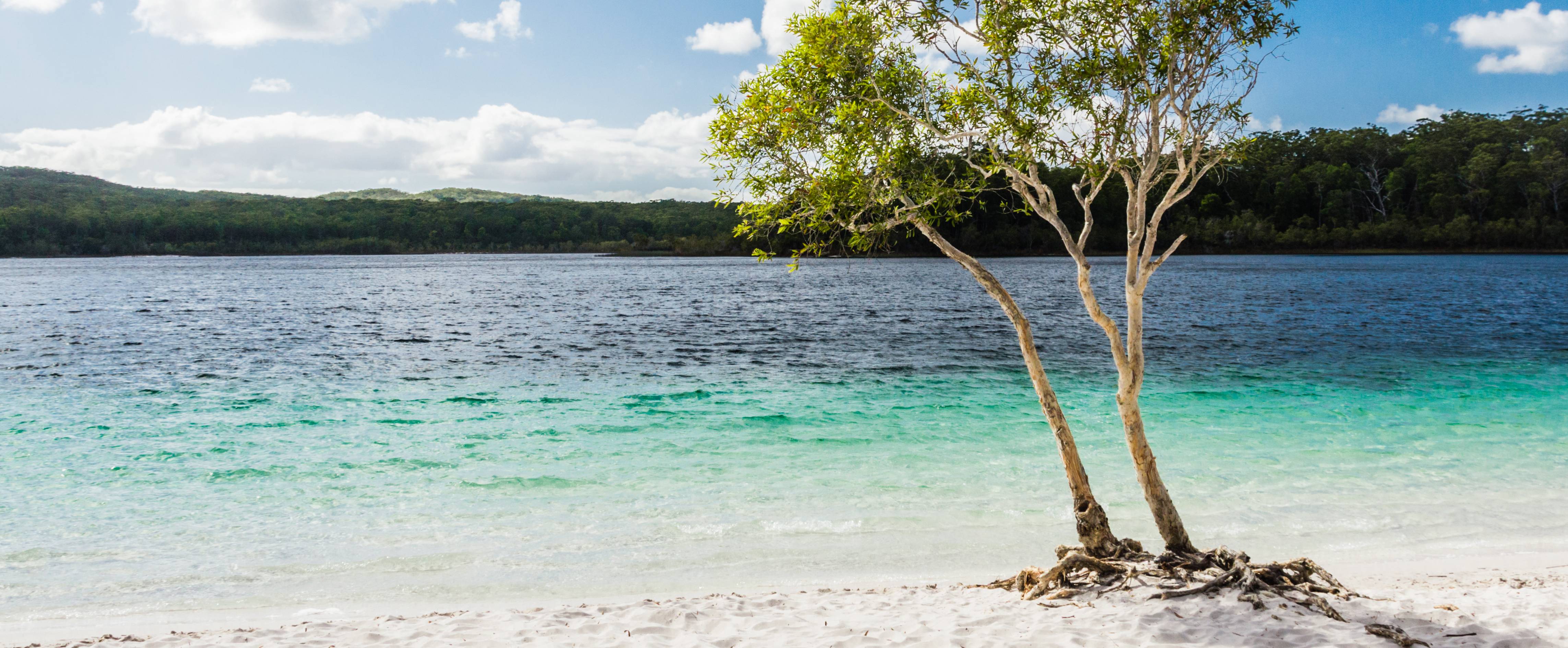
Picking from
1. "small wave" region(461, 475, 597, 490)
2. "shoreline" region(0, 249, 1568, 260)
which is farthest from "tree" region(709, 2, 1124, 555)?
"shoreline" region(0, 249, 1568, 260)

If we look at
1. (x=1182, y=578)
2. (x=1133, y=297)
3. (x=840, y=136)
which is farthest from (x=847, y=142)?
(x=1182, y=578)

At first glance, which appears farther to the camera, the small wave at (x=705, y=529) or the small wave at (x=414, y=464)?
the small wave at (x=414, y=464)

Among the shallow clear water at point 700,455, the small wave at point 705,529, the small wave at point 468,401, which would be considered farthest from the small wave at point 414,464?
the small wave at point 468,401

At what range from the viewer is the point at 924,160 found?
784cm

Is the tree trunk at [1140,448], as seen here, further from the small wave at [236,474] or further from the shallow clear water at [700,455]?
the small wave at [236,474]

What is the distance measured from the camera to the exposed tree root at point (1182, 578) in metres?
6.76

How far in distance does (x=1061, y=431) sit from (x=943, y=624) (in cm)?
255

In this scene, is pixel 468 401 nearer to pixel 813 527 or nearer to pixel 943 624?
pixel 813 527

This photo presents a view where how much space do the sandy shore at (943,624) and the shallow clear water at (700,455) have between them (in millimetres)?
1625

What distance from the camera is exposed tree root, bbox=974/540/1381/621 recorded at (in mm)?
6758

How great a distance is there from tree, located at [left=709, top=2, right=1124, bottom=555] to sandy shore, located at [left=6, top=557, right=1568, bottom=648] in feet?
5.29

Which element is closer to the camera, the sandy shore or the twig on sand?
the twig on sand

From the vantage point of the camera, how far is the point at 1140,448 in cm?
789

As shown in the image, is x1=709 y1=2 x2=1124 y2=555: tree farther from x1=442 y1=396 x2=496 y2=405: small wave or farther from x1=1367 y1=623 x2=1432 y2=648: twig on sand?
x1=442 y1=396 x2=496 y2=405: small wave
